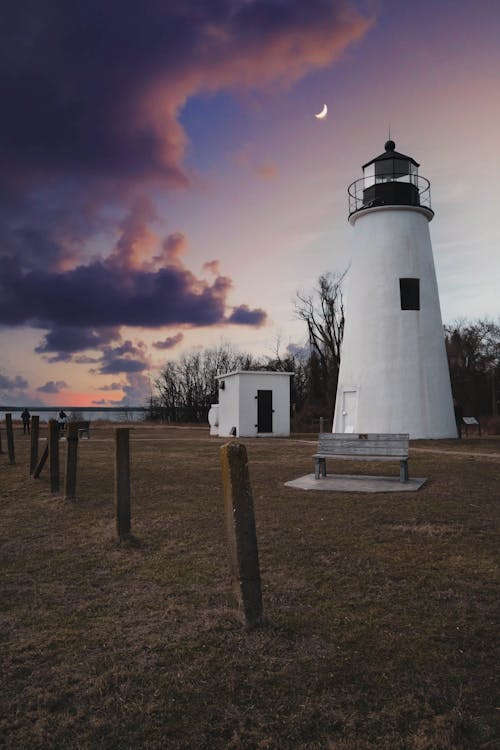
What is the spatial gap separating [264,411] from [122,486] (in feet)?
64.1

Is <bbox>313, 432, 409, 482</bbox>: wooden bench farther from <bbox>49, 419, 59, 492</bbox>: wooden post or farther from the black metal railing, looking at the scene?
the black metal railing

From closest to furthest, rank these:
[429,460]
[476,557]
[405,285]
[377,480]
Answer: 1. [476,557]
2. [377,480]
3. [429,460]
4. [405,285]

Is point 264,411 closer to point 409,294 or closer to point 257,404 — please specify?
point 257,404

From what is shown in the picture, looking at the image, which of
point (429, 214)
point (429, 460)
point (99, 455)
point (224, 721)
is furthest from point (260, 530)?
point (429, 214)

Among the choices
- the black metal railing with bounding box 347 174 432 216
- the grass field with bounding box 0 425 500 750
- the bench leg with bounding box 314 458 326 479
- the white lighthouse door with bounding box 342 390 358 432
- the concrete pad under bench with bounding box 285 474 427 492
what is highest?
the black metal railing with bounding box 347 174 432 216

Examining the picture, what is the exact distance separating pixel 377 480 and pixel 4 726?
26.0 ft

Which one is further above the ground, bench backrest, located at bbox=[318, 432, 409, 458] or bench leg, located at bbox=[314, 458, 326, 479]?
bench backrest, located at bbox=[318, 432, 409, 458]

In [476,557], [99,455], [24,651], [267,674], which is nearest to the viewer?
[267,674]

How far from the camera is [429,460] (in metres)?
13.3

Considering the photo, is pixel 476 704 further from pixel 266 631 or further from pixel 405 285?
pixel 405 285

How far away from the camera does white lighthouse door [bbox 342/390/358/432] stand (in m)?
20.7

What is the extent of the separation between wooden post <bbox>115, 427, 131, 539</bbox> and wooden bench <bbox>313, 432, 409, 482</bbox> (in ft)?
14.2

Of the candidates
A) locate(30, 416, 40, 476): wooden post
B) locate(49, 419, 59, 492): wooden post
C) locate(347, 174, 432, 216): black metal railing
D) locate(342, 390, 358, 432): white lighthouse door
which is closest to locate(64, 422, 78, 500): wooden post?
locate(49, 419, 59, 492): wooden post

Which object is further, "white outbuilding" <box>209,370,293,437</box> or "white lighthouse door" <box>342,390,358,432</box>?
"white outbuilding" <box>209,370,293,437</box>
